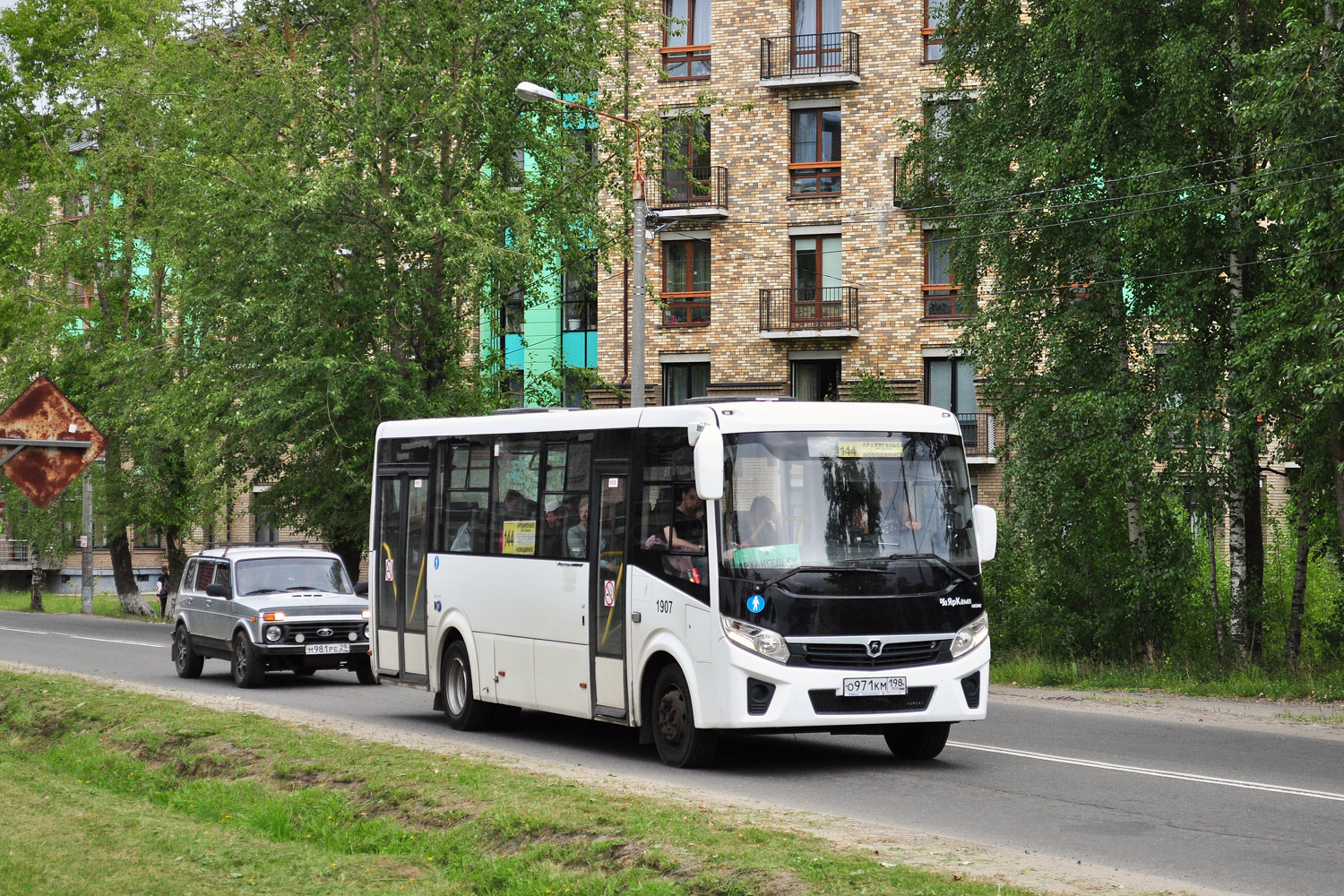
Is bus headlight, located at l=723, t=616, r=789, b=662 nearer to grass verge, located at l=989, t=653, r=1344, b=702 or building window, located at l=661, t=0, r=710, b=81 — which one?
grass verge, located at l=989, t=653, r=1344, b=702

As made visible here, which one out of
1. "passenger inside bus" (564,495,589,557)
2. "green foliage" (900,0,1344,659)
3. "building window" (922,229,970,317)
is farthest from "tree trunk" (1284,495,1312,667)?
"building window" (922,229,970,317)

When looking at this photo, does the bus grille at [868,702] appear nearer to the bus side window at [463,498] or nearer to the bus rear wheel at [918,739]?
the bus rear wheel at [918,739]

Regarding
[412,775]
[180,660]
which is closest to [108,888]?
[412,775]

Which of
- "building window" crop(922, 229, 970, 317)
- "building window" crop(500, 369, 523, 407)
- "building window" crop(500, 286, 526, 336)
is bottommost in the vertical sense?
"building window" crop(500, 369, 523, 407)

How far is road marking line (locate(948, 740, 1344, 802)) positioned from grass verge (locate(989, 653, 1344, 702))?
7150 millimetres

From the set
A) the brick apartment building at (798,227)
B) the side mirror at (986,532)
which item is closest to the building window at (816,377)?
the brick apartment building at (798,227)

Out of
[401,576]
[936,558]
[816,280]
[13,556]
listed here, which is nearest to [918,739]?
[936,558]

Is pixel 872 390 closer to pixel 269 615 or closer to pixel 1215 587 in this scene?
pixel 1215 587

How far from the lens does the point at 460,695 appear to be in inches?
666

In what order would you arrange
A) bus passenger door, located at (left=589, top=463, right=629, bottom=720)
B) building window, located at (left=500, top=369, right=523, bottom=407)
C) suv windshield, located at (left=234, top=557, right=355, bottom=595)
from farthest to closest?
building window, located at (left=500, top=369, right=523, bottom=407) → suv windshield, located at (left=234, top=557, right=355, bottom=595) → bus passenger door, located at (left=589, top=463, right=629, bottom=720)

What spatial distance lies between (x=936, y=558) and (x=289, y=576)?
13.5m

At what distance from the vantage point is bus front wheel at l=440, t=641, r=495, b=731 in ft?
54.6

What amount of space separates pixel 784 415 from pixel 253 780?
491 centimetres

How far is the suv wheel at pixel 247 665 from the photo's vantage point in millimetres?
22609
